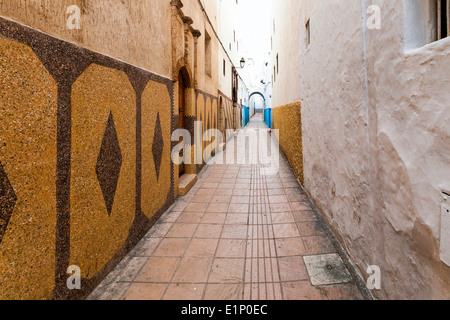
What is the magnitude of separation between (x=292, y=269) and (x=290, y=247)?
0.49 meters

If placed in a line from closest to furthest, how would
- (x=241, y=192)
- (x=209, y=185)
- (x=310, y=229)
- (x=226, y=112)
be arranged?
1. (x=310, y=229)
2. (x=241, y=192)
3. (x=209, y=185)
4. (x=226, y=112)

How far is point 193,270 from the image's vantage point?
9.50 ft

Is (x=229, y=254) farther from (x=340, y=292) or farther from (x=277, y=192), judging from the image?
(x=277, y=192)

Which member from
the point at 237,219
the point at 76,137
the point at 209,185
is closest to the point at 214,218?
the point at 237,219

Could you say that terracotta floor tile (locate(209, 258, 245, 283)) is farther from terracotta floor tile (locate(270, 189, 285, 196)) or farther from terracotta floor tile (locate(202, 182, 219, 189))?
terracotta floor tile (locate(202, 182, 219, 189))

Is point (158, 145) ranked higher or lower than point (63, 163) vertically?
higher

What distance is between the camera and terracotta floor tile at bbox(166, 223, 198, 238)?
12.3 ft

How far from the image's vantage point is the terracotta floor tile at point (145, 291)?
8.09ft

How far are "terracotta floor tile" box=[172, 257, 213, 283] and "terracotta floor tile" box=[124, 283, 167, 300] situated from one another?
0.64 ft

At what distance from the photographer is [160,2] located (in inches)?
168
